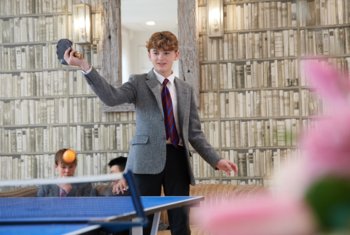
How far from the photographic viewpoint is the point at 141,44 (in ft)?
17.1

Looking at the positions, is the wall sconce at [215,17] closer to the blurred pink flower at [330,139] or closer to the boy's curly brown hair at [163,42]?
the boy's curly brown hair at [163,42]

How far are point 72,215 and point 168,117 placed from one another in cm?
136

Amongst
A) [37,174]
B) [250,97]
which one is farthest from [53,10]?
[250,97]

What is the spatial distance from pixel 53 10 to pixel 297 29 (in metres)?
2.08

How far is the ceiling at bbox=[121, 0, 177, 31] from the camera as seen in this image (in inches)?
203

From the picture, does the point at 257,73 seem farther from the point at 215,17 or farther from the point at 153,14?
the point at 153,14

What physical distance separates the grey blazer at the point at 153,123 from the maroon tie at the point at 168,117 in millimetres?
30

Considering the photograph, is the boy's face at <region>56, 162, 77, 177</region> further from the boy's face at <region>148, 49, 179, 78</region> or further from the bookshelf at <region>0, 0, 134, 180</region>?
the bookshelf at <region>0, 0, 134, 180</region>

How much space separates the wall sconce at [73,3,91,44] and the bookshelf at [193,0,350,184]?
3.05ft

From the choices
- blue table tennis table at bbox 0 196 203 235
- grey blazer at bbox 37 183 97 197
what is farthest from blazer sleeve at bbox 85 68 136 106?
grey blazer at bbox 37 183 97 197

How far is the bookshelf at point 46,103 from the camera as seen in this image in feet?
17.7

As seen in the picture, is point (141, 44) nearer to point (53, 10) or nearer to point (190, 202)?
point (53, 10)

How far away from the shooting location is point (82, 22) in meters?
5.32

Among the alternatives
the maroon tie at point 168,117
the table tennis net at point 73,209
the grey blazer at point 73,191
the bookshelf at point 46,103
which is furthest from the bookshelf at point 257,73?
the table tennis net at point 73,209
